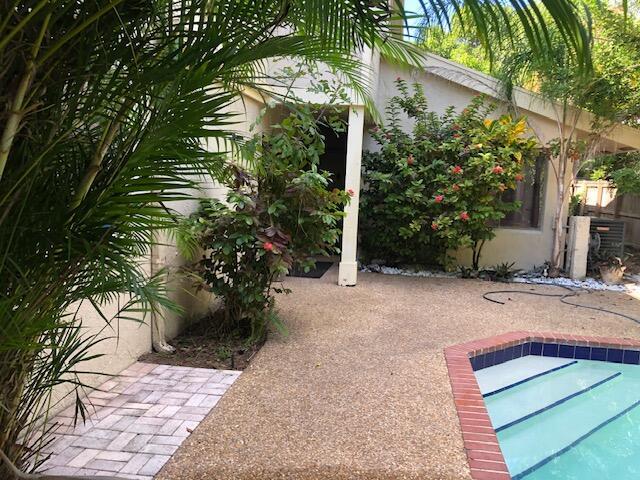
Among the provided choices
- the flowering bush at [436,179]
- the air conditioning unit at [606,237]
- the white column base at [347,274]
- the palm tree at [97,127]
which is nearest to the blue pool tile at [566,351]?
the flowering bush at [436,179]

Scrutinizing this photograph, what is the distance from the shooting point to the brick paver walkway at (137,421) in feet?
8.09

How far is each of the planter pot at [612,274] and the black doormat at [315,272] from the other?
17.0 ft

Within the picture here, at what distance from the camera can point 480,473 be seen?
246cm

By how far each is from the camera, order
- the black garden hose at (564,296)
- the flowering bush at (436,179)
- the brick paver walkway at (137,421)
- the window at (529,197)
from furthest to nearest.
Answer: the window at (529,197) < the flowering bush at (436,179) < the black garden hose at (564,296) < the brick paver walkway at (137,421)

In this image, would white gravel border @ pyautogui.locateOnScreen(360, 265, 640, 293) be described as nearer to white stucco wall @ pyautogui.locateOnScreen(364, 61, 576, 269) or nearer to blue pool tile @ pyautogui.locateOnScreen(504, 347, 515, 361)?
white stucco wall @ pyautogui.locateOnScreen(364, 61, 576, 269)

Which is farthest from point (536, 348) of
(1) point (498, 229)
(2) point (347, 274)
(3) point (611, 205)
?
(3) point (611, 205)

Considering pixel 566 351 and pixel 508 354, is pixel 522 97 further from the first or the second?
pixel 508 354

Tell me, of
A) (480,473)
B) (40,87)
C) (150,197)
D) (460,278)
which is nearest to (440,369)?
(480,473)

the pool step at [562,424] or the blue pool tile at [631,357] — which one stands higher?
the blue pool tile at [631,357]

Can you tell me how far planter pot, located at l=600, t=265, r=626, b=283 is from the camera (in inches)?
334

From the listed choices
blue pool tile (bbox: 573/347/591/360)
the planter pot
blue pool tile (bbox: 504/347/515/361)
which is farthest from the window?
blue pool tile (bbox: 504/347/515/361)

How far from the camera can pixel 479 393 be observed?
11.5 ft

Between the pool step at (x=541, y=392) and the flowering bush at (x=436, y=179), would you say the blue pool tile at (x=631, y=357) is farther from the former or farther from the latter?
the flowering bush at (x=436, y=179)

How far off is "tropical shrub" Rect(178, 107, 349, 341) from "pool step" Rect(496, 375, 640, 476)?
237cm
